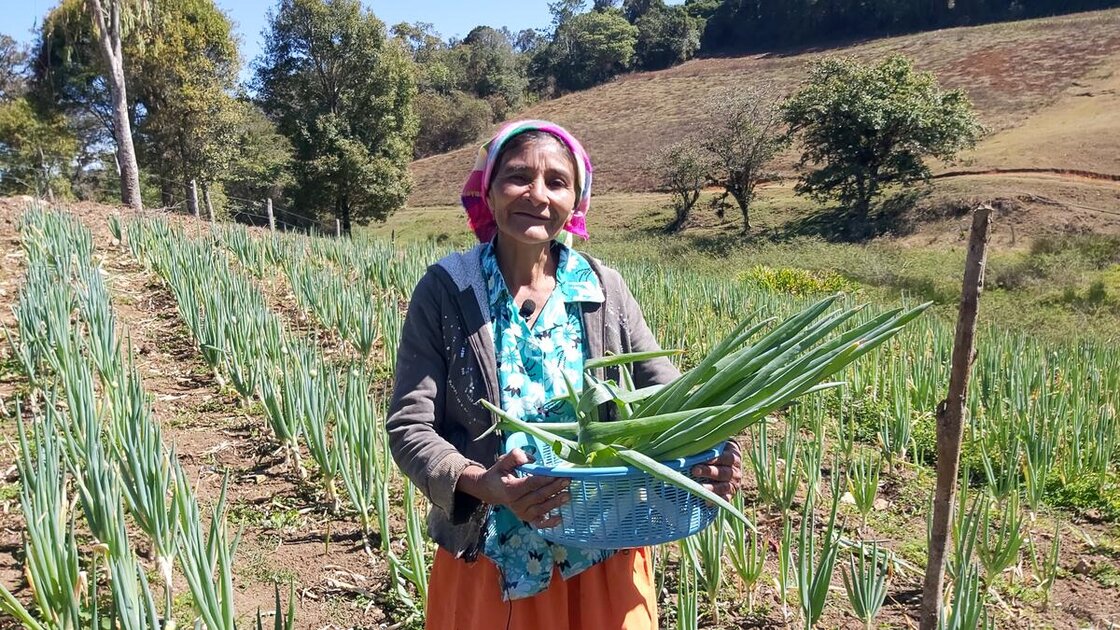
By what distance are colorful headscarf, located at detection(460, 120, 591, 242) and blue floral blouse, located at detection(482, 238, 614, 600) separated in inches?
3.4

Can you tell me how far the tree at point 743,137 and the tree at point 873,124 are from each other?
587 mm

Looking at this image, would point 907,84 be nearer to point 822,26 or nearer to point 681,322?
point 681,322

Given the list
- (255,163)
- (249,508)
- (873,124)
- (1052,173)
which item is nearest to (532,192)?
(249,508)

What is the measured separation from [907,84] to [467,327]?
1767cm

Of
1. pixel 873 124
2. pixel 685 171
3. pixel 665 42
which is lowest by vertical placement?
pixel 685 171

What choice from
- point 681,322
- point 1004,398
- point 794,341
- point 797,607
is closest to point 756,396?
point 794,341

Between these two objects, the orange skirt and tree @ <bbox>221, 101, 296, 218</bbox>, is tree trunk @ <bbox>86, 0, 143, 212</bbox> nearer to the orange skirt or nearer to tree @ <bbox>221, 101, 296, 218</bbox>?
tree @ <bbox>221, 101, 296, 218</bbox>

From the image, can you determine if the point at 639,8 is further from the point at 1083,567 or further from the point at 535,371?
the point at 535,371

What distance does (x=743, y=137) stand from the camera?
1753 cm

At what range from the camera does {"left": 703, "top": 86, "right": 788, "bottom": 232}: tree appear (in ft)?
57.3

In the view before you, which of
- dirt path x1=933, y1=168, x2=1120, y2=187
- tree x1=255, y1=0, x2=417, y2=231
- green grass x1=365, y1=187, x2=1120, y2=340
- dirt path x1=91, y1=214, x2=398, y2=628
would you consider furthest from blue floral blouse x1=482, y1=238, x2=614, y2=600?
dirt path x1=933, y1=168, x2=1120, y2=187

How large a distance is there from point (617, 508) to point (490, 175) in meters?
0.63

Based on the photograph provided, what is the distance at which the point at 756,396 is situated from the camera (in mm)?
1146

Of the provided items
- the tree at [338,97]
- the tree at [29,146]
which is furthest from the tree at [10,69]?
the tree at [338,97]
